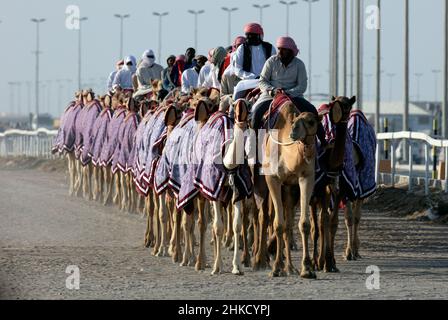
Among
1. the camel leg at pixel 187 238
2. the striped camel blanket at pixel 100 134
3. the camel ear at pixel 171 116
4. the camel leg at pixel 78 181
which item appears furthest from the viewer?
the camel leg at pixel 78 181

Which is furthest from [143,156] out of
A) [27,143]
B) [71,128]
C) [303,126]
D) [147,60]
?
[27,143]

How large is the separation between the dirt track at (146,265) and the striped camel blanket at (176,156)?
3.41 feet

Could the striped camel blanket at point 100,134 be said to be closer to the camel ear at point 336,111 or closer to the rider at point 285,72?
the rider at point 285,72

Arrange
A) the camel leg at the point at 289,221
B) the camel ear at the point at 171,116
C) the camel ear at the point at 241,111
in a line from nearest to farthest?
the camel leg at the point at 289,221 < the camel ear at the point at 241,111 < the camel ear at the point at 171,116

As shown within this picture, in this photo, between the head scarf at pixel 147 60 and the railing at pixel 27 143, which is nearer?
the head scarf at pixel 147 60

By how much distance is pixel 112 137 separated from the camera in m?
34.4

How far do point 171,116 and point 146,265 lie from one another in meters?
3.16

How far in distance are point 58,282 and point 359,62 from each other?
38450mm

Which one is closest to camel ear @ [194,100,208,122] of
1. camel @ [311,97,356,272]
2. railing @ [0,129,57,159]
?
camel @ [311,97,356,272]

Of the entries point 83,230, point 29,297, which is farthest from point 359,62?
point 29,297

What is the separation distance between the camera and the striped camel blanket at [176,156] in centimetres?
2286

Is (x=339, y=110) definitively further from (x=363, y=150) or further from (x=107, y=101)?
(x=107, y=101)

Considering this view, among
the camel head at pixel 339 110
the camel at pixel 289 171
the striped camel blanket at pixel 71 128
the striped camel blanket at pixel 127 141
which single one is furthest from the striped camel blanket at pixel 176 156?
the striped camel blanket at pixel 71 128
